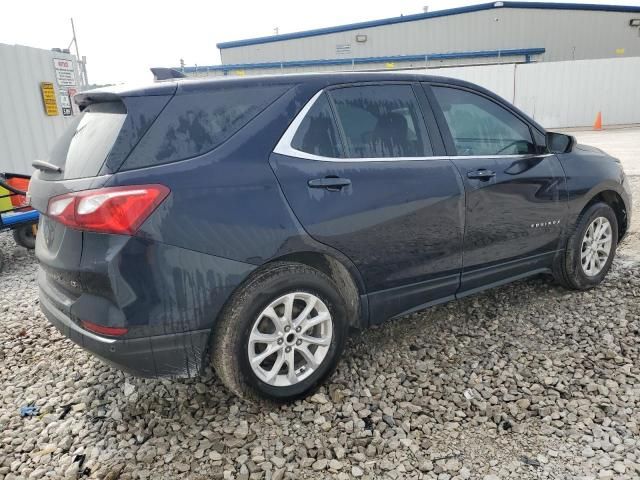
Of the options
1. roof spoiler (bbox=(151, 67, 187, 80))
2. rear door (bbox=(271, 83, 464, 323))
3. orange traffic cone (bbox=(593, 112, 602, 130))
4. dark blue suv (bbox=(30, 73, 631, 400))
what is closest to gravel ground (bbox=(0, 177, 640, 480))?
dark blue suv (bbox=(30, 73, 631, 400))

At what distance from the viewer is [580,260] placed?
3.86 meters

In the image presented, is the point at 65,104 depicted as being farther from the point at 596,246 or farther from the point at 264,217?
the point at 596,246

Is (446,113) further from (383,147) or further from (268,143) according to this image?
(268,143)

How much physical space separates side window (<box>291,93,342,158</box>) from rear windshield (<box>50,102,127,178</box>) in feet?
2.79

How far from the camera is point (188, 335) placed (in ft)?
7.54

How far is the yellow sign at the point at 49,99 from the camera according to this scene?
702 centimetres

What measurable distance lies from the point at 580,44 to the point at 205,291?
3219 centimetres

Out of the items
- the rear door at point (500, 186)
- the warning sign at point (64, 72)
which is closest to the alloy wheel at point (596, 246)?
the rear door at point (500, 186)

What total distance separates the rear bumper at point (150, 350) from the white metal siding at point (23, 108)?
212 inches

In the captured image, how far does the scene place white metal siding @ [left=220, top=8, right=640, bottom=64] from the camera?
2773cm

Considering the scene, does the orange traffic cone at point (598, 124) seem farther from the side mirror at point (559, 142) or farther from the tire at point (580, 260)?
the side mirror at point (559, 142)

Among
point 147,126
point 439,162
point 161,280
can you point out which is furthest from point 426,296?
point 147,126

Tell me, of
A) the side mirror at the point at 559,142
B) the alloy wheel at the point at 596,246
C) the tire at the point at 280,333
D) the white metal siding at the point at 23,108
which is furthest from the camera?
the white metal siding at the point at 23,108

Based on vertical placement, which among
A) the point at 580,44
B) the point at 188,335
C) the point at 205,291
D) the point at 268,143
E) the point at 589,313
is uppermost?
the point at 580,44
